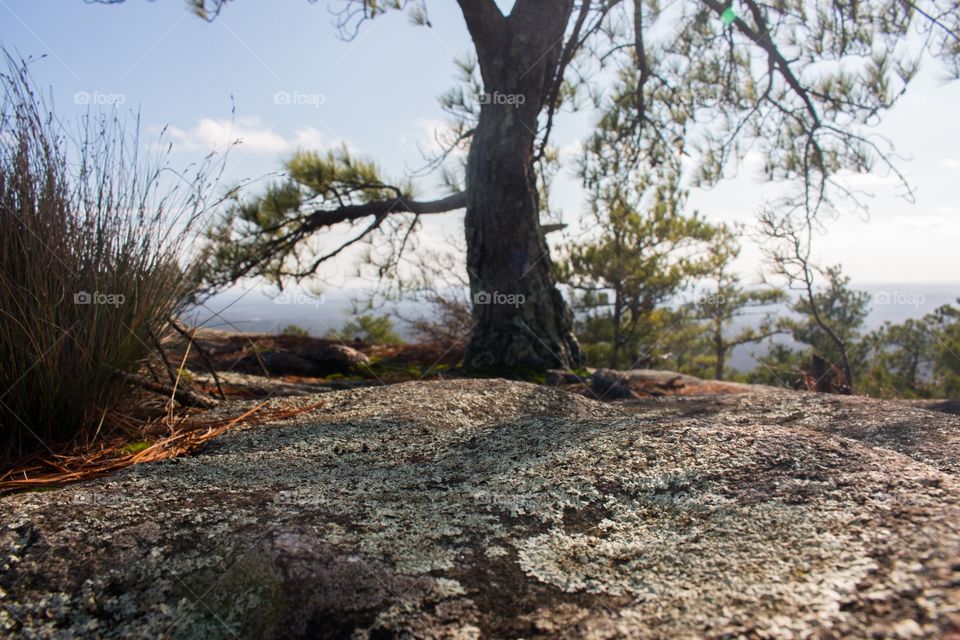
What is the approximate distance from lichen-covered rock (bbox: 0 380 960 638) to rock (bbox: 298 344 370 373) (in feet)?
9.30

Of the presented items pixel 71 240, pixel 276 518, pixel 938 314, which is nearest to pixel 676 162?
pixel 71 240

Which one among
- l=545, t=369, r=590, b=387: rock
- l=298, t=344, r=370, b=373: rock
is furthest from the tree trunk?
l=298, t=344, r=370, b=373: rock

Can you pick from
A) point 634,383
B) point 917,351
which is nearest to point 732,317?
point 917,351

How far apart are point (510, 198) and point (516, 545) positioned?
135 inches

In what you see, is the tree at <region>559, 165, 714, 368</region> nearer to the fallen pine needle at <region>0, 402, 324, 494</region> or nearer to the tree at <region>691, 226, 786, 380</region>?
the tree at <region>691, 226, 786, 380</region>

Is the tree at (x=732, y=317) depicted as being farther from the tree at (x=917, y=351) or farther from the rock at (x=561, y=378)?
the rock at (x=561, y=378)

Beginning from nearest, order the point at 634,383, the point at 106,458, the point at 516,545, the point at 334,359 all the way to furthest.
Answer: the point at 516,545 → the point at 106,458 → the point at 634,383 → the point at 334,359

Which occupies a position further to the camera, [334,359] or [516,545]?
[334,359]

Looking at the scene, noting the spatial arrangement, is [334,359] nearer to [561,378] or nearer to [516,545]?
[561,378]

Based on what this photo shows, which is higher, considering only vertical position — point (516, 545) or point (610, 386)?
point (516, 545)

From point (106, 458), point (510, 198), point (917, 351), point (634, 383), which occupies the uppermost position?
point (510, 198)

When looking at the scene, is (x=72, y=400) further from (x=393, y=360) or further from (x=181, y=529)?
(x=393, y=360)

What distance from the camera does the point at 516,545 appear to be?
3.22ft

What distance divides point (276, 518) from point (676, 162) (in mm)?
5835
